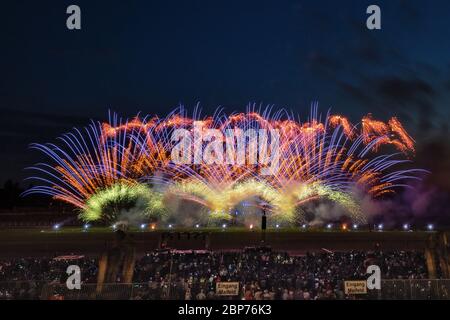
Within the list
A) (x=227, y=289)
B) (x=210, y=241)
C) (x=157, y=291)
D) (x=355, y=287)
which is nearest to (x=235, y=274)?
(x=227, y=289)

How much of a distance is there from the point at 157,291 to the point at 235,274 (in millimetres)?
3602

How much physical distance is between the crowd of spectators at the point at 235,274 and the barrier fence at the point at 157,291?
0.03 metres

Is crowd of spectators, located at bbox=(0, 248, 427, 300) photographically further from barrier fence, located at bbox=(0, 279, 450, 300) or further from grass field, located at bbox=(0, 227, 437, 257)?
grass field, located at bbox=(0, 227, 437, 257)

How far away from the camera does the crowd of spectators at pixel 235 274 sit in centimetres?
1286

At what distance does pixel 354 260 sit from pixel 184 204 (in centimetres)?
2544

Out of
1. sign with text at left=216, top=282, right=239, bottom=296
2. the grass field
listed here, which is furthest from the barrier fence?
the grass field

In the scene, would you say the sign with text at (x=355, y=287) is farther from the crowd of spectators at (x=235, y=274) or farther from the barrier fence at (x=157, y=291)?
the crowd of spectators at (x=235, y=274)

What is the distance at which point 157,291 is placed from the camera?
12.8 m

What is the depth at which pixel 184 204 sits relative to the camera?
4231 cm

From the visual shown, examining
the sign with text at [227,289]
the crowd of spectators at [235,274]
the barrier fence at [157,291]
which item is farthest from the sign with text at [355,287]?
the sign with text at [227,289]

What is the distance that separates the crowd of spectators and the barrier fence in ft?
0.09

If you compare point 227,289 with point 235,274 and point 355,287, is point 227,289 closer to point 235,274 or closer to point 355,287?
point 235,274
